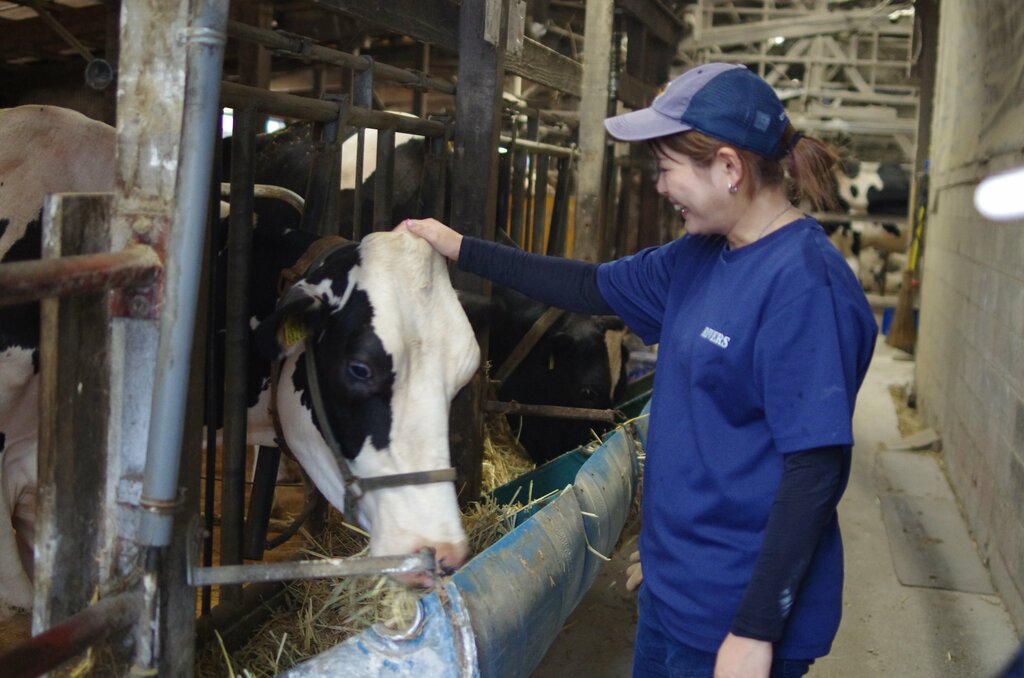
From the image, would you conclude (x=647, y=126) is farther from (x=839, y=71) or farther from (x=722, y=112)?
(x=839, y=71)

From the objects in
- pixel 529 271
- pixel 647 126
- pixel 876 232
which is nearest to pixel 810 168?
pixel 647 126

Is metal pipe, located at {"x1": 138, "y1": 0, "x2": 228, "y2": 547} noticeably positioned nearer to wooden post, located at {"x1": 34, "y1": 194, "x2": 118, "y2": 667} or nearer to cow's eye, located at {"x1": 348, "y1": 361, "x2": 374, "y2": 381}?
wooden post, located at {"x1": 34, "y1": 194, "x2": 118, "y2": 667}

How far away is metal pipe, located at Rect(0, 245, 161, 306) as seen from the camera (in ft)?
4.15

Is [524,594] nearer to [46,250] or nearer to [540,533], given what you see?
[540,533]

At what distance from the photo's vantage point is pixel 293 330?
90.0 inches

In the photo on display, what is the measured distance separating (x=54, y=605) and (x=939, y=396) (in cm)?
652

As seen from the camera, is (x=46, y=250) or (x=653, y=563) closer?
(x=46, y=250)

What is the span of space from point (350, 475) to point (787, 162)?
1153 mm

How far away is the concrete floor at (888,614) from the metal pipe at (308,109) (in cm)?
189

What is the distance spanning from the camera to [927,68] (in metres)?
9.92

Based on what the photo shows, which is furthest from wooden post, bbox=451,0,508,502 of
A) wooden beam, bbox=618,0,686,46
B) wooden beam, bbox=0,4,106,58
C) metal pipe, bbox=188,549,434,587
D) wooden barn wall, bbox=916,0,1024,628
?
wooden beam, bbox=0,4,106,58

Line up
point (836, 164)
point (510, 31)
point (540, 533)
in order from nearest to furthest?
point (836, 164) < point (540, 533) < point (510, 31)

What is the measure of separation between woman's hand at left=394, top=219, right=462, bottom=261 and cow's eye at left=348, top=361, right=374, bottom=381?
0.40 metres

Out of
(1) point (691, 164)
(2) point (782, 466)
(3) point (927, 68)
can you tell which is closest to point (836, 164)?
(1) point (691, 164)
